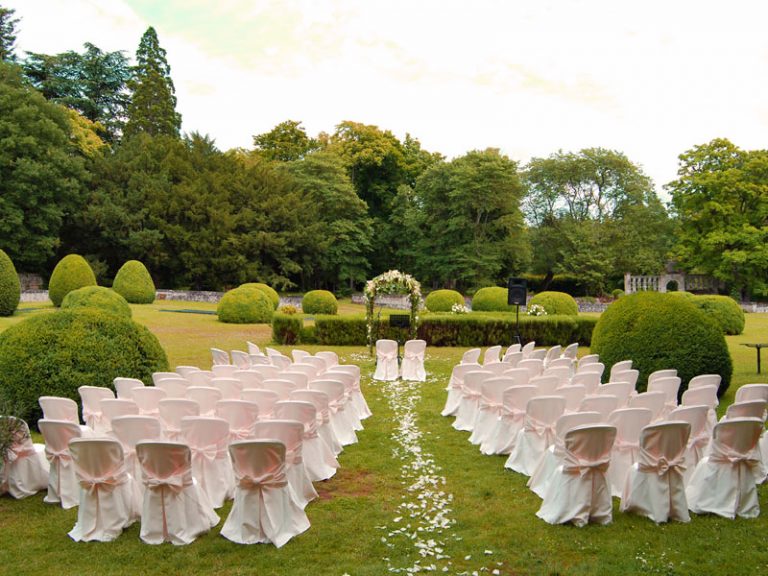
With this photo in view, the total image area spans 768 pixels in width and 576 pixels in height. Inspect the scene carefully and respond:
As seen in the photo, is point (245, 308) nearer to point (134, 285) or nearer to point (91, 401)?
point (134, 285)

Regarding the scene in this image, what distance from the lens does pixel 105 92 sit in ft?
181

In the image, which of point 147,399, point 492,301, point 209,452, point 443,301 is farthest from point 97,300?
point 492,301

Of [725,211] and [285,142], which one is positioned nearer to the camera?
[725,211]

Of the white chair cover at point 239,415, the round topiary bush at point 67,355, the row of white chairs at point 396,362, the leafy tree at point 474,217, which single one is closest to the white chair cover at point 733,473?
the white chair cover at point 239,415

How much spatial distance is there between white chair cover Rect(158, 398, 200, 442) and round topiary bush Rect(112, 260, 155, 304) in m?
29.1

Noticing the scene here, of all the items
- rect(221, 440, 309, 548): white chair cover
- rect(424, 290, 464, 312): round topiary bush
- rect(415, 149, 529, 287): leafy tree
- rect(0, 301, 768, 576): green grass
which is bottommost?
rect(0, 301, 768, 576): green grass

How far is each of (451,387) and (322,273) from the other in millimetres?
42932

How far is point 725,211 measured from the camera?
144 feet

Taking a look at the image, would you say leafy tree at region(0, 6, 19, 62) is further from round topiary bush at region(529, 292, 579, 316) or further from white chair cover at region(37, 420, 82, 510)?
white chair cover at region(37, 420, 82, 510)

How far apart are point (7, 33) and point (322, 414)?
54966 millimetres

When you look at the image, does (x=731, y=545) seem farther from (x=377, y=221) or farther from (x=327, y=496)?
(x=377, y=221)

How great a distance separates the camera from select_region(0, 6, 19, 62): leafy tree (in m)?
48.4

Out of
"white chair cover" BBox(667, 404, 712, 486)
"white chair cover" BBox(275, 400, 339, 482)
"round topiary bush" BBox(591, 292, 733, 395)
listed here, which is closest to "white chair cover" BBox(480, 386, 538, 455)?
"white chair cover" BBox(667, 404, 712, 486)

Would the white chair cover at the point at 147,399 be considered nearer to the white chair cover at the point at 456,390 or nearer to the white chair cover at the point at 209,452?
the white chair cover at the point at 209,452
